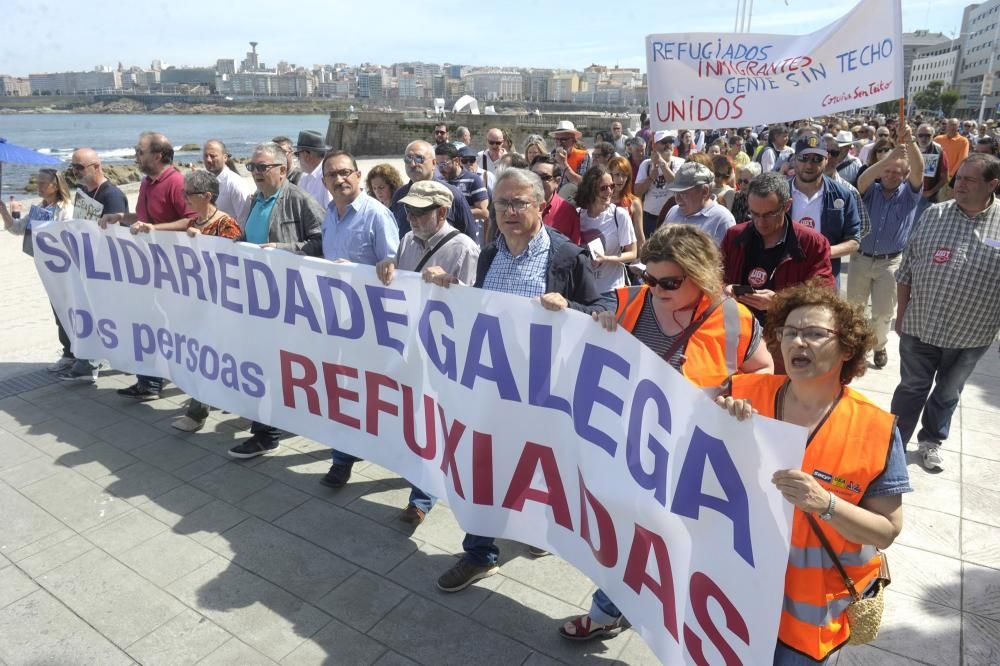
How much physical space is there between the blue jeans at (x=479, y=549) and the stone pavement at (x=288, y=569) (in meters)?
0.12

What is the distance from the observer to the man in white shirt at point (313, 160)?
19.8ft

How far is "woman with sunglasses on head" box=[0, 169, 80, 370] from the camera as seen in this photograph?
5453mm

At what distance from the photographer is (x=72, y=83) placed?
182000mm

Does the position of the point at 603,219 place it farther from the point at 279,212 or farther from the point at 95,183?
the point at 95,183

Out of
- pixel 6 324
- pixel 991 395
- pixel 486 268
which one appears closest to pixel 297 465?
pixel 486 268

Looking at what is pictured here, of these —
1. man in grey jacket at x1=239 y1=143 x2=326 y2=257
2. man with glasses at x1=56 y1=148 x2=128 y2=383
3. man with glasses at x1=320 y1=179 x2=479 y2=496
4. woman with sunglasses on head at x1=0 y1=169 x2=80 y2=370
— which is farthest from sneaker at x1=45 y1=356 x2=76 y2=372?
man with glasses at x1=320 y1=179 x2=479 y2=496

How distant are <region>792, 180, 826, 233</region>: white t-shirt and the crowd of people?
0.01m

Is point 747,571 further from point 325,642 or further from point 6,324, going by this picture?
point 6,324

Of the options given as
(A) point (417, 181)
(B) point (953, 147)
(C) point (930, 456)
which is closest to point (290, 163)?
(A) point (417, 181)

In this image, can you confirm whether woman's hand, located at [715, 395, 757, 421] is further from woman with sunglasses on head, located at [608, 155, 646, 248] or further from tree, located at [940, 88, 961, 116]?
tree, located at [940, 88, 961, 116]

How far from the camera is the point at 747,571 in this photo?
1885mm

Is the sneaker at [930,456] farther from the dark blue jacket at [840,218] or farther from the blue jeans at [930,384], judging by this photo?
the dark blue jacket at [840,218]

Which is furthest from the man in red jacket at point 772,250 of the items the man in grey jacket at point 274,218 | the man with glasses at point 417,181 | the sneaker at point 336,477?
the man in grey jacket at point 274,218

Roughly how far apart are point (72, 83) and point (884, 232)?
729 feet
